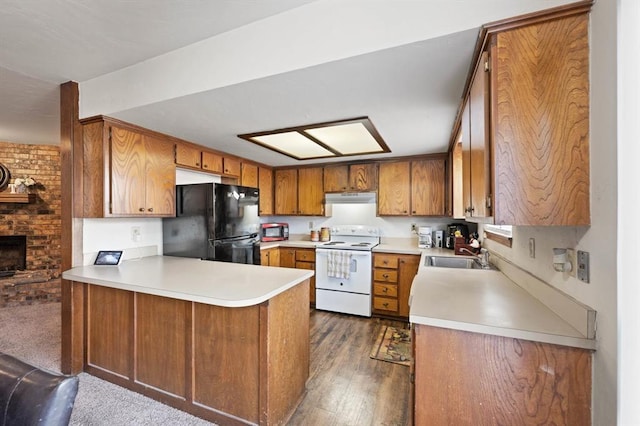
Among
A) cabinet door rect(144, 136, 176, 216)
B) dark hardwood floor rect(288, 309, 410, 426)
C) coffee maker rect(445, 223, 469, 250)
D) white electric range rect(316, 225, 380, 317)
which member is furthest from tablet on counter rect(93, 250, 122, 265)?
coffee maker rect(445, 223, 469, 250)

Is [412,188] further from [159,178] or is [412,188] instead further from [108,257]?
[108,257]

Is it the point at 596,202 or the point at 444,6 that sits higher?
the point at 444,6

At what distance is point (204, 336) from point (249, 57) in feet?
5.64

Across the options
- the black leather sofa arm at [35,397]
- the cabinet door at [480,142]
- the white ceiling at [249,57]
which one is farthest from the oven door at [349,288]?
the black leather sofa arm at [35,397]

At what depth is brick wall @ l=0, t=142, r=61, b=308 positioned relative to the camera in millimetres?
3820

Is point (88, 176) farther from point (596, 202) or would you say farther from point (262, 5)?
point (596, 202)

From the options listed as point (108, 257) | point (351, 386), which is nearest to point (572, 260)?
point (351, 386)

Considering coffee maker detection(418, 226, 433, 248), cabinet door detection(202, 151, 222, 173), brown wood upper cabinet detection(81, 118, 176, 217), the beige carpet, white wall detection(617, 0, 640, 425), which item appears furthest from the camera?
coffee maker detection(418, 226, 433, 248)

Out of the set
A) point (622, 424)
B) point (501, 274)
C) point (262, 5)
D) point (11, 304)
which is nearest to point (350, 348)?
point (501, 274)

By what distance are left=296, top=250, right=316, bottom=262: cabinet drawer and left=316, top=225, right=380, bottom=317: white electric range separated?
0.13 meters

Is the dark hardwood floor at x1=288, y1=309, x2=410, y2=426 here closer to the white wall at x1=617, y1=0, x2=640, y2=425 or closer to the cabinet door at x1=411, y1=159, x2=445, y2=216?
the white wall at x1=617, y1=0, x2=640, y2=425

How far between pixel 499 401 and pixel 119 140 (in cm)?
303

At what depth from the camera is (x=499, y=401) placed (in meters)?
1.07

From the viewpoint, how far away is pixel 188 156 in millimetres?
2891
